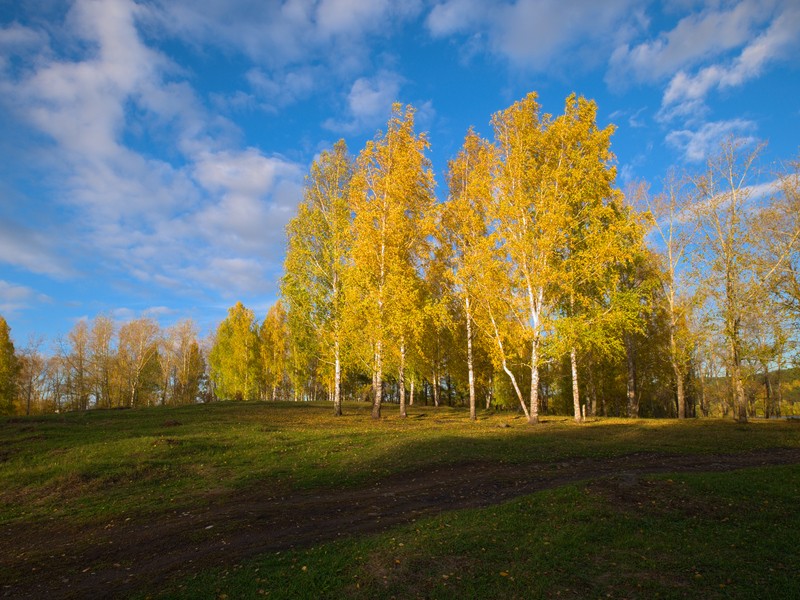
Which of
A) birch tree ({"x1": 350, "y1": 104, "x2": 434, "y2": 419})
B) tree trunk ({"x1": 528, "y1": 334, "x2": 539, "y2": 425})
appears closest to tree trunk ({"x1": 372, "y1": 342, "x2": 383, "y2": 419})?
birch tree ({"x1": 350, "y1": 104, "x2": 434, "y2": 419})

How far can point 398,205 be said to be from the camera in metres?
25.2

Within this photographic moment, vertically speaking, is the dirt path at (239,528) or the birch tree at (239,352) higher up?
the birch tree at (239,352)

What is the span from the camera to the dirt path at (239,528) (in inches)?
275

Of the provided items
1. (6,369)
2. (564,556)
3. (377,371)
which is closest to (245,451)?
(377,371)

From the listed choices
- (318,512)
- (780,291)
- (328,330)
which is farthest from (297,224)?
(780,291)

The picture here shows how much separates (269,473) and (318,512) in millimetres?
4054

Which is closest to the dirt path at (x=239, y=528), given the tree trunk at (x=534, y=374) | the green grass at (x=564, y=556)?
the green grass at (x=564, y=556)

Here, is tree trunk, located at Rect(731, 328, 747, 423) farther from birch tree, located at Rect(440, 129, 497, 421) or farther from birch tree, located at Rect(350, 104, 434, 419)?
birch tree, located at Rect(350, 104, 434, 419)

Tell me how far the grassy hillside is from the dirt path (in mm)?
172

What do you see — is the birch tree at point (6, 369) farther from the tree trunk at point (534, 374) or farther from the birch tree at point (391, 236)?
the tree trunk at point (534, 374)

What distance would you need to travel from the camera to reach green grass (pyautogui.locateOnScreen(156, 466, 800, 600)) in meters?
5.85

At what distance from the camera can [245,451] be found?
51.7ft

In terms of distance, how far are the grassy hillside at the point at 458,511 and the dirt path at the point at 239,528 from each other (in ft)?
0.56

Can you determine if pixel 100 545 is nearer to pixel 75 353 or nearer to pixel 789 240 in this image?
pixel 789 240
